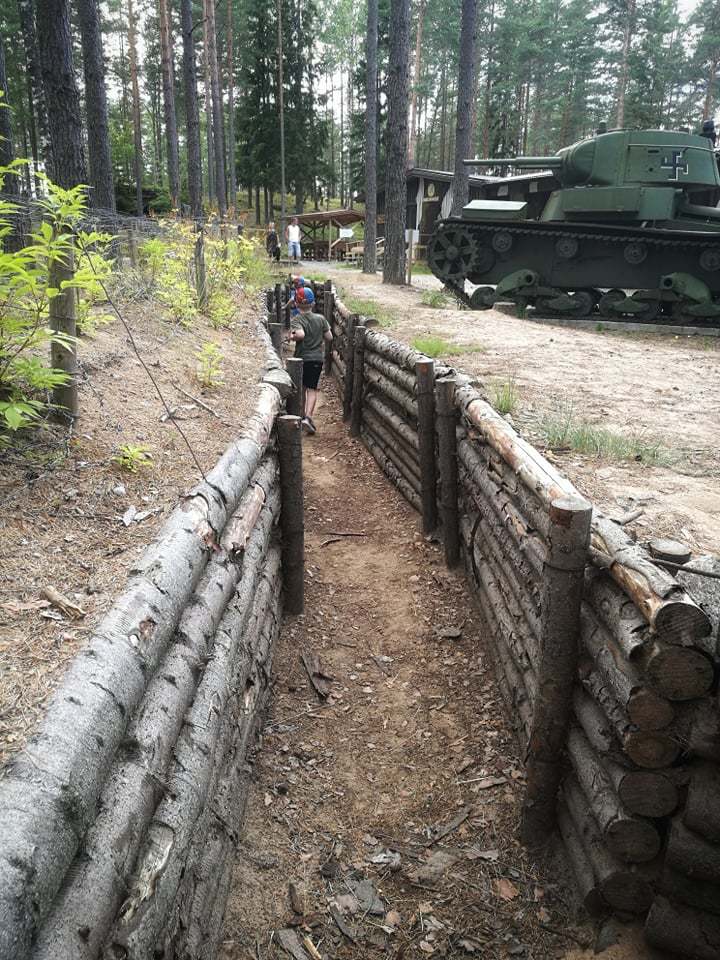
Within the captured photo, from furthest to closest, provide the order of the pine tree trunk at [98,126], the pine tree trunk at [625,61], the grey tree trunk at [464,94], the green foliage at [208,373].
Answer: the pine tree trunk at [625,61], the grey tree trunk at [464,94], the pine tree trunk at [98,126], the green foliage at [208,373]

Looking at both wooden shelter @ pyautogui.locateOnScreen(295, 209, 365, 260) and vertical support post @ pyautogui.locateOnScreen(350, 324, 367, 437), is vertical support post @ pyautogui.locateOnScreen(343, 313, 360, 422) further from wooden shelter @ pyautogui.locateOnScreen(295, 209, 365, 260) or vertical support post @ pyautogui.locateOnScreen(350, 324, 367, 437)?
wooden shelter @ pyautogui.locateOnScreen(295, 209, 365, 260)

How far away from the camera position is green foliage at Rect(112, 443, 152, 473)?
3.96 meters

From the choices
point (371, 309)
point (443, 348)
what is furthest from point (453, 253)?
point (443, 348)

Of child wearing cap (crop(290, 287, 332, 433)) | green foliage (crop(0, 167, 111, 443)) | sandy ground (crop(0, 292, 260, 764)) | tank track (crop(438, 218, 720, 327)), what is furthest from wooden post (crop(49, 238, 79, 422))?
tank track (crop(438, 218, 720, 327))

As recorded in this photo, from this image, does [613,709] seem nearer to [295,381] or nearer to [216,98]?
[295,381]

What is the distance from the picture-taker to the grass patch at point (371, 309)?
11953mm

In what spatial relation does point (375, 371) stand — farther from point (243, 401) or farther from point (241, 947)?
point (241, 947)

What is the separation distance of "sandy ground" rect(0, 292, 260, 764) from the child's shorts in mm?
2746

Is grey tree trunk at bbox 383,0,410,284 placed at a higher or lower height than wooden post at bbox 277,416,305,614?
higher

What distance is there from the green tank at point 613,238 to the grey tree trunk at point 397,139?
4465mm

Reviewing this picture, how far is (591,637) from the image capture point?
2.81 meters

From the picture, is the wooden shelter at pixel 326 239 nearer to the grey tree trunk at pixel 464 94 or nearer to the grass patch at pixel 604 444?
the grey tree trunk at pixel 464 94

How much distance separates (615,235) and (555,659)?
13.5 m

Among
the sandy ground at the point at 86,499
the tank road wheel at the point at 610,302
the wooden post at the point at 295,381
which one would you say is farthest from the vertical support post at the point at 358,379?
the tank road wheel at the point at 610,302
